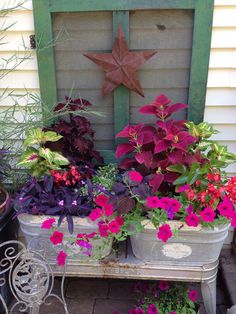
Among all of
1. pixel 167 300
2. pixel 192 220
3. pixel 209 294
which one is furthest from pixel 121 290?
pixel 192 220

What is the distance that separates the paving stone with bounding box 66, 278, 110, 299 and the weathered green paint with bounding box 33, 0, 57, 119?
1.16 metres

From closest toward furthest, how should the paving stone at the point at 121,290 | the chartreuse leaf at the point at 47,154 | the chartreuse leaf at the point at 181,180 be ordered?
the chartreuse leaf at the point at 181,180
the chartreuse leaf at the point at 47,154
the paving stone at the point at 121,290

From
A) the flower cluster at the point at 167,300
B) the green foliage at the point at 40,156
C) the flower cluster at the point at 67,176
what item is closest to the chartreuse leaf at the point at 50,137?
the green foliage at the point at 40,156

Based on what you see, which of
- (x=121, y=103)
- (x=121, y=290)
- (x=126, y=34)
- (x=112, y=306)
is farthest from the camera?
(x=121, y=290)

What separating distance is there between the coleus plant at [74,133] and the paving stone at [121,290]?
0.85m

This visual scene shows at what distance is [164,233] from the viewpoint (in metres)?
1.60

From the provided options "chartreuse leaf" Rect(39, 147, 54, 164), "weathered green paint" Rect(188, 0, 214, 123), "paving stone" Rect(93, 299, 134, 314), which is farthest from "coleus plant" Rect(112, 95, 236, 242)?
"paving stone" Rect(93, 299, 134, 314)

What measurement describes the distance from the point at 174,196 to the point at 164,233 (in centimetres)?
25

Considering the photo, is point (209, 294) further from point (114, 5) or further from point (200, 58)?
point (114, 5)

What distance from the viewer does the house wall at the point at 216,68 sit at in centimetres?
194

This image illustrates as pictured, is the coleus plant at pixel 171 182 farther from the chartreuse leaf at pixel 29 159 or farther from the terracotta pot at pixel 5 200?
the terracotta pot at pixel 5 200

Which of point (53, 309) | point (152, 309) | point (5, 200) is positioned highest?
point (5, 200)

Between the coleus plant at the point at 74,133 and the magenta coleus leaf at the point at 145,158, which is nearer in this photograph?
the magenta coleus leaf at the point at 145,158

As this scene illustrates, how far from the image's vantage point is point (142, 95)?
6.75 feet
